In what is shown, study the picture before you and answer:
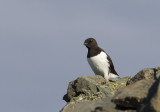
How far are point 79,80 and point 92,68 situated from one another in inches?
299

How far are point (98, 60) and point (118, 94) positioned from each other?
1290 centimetres

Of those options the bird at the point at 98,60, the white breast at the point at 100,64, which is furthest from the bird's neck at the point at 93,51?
the white breast at the point at 100,64

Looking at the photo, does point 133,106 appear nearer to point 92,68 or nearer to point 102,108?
point 102,108

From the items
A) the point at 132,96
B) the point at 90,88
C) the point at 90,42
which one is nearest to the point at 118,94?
the point at 132,96

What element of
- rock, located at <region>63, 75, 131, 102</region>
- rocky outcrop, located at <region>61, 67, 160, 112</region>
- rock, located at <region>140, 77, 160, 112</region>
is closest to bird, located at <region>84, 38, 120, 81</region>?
rocky outcrop, located at <region>61, 67, 160, 112</region>

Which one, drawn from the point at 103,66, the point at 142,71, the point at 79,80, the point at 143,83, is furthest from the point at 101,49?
the point at 143,83

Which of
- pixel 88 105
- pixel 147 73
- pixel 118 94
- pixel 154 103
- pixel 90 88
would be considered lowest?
pixel 90 88

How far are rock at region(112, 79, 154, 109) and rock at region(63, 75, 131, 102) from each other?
4.49 metres

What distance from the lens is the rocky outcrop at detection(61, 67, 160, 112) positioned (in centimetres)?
618

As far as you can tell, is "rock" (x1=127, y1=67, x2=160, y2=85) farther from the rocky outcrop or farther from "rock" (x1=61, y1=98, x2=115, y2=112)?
"rock" (x1=61, y1=98, x2=115, y2=112)

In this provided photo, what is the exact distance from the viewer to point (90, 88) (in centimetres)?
1250

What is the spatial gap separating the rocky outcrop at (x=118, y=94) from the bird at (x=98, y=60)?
5348 mm

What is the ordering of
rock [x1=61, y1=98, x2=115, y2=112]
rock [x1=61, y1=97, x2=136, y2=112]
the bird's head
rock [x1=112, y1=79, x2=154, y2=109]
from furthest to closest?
the bird's head, rock [x1=61, y1=98, x2=115, y2=112], rock [x1=61, y1=97, x2=136, y2=112], rock [x1=112, y1=79, x2=154, y2=109]

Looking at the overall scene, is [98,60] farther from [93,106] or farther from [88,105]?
[93,106]
